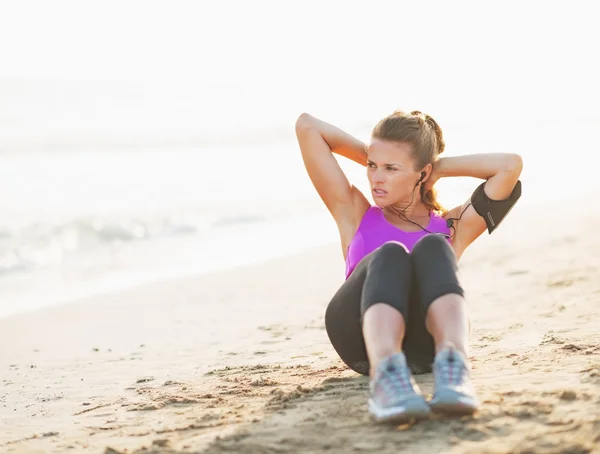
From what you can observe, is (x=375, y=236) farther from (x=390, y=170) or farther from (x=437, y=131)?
(x=437, y=131)

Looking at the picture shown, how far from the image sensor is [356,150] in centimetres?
480

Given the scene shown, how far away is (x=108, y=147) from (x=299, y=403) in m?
19.8

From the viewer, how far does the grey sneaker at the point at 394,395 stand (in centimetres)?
327

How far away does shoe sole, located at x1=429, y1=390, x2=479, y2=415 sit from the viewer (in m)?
3.29

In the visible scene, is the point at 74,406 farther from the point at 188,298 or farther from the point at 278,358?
the point at 188,298

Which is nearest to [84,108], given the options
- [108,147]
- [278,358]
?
[108,147]

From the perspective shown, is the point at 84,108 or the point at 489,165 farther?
the point at 84,108

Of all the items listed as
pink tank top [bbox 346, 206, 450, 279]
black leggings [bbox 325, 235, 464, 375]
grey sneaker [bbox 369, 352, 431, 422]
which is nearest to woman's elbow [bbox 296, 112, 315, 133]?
pink tank top [bbox 346, 206, 450, 279]

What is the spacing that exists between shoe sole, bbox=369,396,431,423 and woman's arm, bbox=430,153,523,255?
1.42 m

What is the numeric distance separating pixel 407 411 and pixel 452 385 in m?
0.21

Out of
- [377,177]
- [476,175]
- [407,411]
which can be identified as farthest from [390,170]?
[407,411]

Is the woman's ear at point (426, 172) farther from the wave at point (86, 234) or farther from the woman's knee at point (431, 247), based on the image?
the wave at point (86, 234)

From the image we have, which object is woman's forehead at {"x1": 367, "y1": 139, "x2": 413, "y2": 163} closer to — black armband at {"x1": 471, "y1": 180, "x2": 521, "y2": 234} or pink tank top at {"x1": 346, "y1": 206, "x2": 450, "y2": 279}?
pink tank top at {"x1": 346, "y1": 206, "x2": 450, "y2": 279}

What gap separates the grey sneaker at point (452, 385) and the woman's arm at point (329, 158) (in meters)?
1.32
